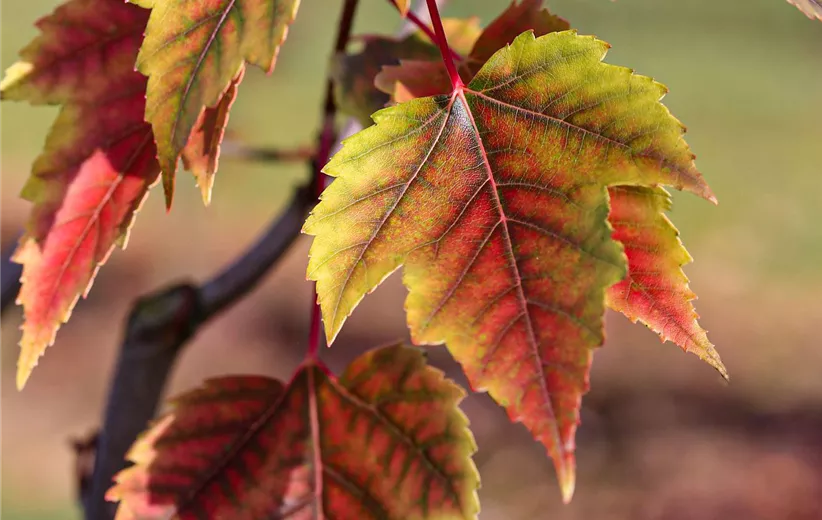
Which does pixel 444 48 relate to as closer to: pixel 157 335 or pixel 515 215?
pixel 515 215

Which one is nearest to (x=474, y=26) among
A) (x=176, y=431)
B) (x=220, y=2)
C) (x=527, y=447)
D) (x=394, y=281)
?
(x=220, y=2)

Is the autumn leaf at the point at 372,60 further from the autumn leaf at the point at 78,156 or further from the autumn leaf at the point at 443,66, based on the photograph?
the autumn leaf at the point at 78,156

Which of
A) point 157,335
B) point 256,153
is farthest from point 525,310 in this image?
point 256,153

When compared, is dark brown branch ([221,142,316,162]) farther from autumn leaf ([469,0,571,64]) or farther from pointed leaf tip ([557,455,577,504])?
pointed leaf tip ([557,455,577,504])

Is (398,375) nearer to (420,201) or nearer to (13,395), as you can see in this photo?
(420,201)

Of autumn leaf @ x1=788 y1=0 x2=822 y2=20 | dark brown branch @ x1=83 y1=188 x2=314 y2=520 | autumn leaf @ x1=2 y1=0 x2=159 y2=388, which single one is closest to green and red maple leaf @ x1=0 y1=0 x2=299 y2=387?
autumn leaf @ x1=2 y1=0 x2=159 y2=388

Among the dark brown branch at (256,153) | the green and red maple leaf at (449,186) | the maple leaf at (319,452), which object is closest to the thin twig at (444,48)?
the green and red maple leaf at (449,186)
